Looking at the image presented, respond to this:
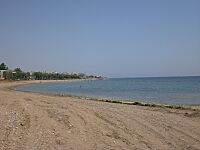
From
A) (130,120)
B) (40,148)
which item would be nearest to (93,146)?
(40,148)

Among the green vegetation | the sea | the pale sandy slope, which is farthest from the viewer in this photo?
the green vegetation

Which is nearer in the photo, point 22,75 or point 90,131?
point 90,131

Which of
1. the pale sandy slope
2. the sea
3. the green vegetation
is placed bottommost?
the sea

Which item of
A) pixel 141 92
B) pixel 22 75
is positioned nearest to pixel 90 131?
pixel 141 92

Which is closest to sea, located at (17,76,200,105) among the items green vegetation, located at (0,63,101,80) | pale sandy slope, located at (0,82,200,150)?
pale sandy slope, located at (0,82,200,150)

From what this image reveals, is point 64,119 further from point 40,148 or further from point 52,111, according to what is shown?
point 40,148

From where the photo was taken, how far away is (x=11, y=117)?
10898 mm

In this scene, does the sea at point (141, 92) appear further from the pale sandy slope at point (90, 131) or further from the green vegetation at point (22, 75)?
the green vegetation at point (22, 75)

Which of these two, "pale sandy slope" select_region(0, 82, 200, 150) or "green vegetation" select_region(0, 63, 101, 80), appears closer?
"pale sandy slope" select_region(0, 82, 200, 150)

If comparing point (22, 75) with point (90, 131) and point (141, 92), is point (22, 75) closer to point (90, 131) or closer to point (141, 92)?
point (141, 92)

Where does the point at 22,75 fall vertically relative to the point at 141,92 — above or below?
above

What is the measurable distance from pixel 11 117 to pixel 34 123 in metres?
1.15

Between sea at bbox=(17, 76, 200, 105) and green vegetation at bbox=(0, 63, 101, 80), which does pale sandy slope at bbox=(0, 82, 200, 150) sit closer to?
sea at bbox=(17, 76, 200, 105)

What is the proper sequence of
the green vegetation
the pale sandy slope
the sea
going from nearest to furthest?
the pale sandy slope → the sea → the green vegetation
